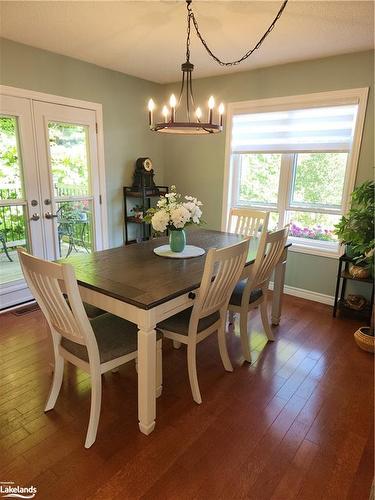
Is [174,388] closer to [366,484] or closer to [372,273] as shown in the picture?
[366,484]

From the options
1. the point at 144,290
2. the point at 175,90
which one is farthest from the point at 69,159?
the point at 144,290

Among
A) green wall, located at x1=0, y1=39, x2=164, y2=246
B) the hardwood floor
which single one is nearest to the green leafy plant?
the hardwood floor

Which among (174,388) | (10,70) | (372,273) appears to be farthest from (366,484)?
(10,70)

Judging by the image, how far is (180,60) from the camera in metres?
3.28

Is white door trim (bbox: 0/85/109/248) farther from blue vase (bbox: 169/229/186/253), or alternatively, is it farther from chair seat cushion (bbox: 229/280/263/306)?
chair seat cushion (bbox: 229/280/263/306)

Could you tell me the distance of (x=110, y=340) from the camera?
1786mm

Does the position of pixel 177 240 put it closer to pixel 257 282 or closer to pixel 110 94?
pixel 257 282

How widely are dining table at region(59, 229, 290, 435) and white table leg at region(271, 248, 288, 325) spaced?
1.77 feet

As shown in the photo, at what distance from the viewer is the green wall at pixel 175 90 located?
9.87 feet

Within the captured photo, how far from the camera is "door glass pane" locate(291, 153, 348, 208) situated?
332cm

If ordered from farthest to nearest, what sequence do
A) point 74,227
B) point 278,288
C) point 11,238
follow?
1. point 74,227
2. point 11,238
3. point 278,288

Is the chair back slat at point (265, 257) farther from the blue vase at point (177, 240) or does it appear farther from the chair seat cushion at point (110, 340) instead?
the chair seat cushion at point (110, 340)

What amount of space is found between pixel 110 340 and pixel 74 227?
7.39 ft

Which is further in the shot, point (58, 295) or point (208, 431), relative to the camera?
point (208, 431)
